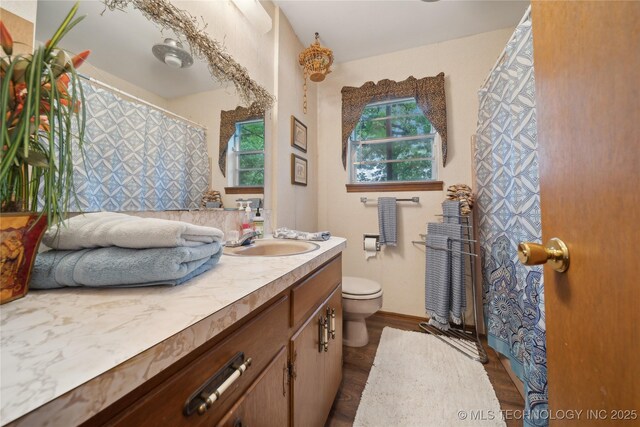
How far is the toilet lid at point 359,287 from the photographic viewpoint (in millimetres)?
1717

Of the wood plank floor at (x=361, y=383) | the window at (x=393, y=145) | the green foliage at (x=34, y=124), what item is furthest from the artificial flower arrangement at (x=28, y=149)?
the window at (x=393, y=145)

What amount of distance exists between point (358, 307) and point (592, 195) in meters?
1.48

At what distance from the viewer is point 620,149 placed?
34cm

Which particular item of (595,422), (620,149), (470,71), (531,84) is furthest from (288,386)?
(470,71)

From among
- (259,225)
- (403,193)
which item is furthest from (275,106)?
(403,193)

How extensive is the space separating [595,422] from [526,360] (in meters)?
0.95

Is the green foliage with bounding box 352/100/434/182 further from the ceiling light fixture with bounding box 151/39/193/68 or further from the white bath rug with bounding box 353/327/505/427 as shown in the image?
the ceiling light fixture with bounding box 151/39/193/68

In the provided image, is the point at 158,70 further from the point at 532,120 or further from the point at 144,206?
the point at 532,120

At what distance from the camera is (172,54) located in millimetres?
991

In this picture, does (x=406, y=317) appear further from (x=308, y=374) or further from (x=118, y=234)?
(x=118, y=234)

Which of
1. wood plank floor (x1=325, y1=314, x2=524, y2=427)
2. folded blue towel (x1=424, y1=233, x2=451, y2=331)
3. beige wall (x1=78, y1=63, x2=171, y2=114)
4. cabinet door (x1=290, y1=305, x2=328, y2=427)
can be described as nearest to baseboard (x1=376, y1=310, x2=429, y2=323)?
folded blue towel (x1=424, y1=233, x2=451, y2=331)

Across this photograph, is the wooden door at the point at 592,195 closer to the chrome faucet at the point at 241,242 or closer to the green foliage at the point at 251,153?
the chrome faucet at the point at 241,242

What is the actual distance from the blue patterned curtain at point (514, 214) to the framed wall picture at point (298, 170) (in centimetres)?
135

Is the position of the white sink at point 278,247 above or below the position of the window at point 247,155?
below
